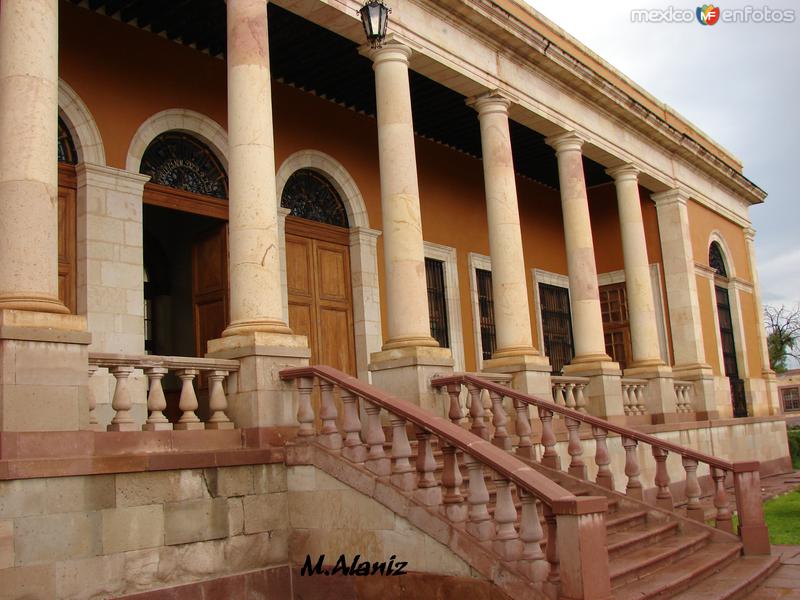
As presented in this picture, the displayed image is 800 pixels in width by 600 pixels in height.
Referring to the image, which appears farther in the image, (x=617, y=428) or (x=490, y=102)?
(x=490, y=102)

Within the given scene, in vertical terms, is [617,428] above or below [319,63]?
below

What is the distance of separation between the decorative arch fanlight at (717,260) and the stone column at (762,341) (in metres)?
1.77

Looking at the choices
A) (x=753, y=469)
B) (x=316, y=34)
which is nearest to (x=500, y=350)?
(x=753, y=469)

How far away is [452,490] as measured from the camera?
6.69 meters

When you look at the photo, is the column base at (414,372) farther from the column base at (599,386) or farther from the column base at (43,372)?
the column base at (43,372)

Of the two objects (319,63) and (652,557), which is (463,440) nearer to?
(652,557)

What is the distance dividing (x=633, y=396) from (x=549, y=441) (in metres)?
5.84

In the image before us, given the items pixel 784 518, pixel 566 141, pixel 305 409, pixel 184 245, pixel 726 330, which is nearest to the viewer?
pixel 305 409

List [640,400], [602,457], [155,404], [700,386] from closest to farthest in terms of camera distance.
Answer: [155,404], [602,457], [640,400], [700,386]

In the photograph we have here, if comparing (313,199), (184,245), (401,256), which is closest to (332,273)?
(313,199)

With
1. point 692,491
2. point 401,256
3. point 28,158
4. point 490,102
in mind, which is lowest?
point 692,491

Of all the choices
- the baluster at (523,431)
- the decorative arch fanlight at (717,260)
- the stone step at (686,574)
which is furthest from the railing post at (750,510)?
the decorative arch fanlight at (717,260)

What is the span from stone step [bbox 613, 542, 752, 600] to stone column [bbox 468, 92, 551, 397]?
3741 millimetres

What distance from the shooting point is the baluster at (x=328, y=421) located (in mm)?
7602
